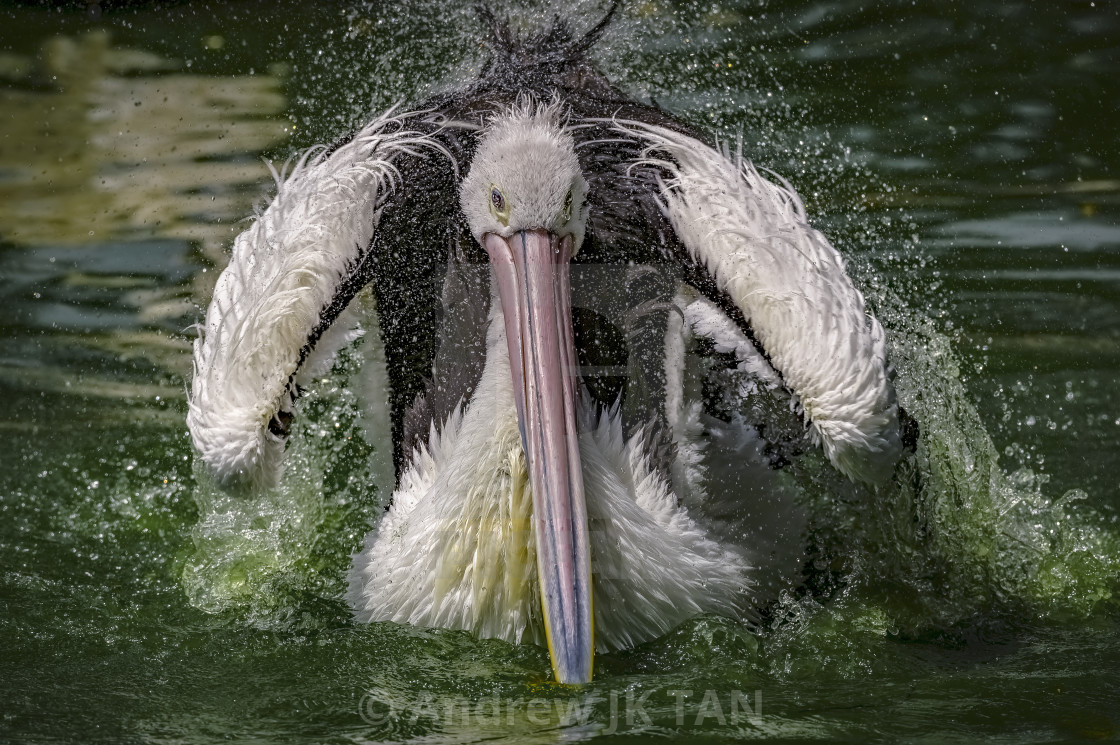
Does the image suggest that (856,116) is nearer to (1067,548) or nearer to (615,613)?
(1067,548)

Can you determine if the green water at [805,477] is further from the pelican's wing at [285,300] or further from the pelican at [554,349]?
the pelican's wing at [285,300]

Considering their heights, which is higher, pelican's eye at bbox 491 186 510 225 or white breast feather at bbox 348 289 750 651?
pelican's eye at bbox 491 186 510 225

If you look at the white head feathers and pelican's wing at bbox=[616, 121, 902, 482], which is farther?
pelican's wing at bbox=[616, 121, 902, 482]

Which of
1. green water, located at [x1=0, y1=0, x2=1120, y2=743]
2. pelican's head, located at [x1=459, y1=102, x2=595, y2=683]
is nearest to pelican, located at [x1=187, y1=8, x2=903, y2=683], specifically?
pelican's head, located at [x1=459, y1=102, x2=595, y2=683]

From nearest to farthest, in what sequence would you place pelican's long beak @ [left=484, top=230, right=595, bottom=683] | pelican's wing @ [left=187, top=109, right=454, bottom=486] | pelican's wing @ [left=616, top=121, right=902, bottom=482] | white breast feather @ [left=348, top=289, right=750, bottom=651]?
pelican's long beak @ [left=484, top=230, right=595, bottom=683], white breast feather @ [left=348, top=289, right=750, bottom=651], pelican's wing @ [left=616, top=121, right=902, bottom=482], pelican's wing @ [left=187, top=109, right=454, bottom=486]

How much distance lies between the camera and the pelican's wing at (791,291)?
291 centimetres

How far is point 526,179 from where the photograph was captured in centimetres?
271

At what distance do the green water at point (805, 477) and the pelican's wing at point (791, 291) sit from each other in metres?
0.38

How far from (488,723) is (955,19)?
527 centimetres

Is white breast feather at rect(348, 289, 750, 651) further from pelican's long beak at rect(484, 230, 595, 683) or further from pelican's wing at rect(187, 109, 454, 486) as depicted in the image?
pelican's wing at rect(187, 109, 454, 486)

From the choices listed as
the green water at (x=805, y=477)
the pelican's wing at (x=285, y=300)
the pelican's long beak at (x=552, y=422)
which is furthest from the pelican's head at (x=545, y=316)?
the pelican's wing at (x=285, y=300)

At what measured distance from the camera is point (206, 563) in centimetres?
366

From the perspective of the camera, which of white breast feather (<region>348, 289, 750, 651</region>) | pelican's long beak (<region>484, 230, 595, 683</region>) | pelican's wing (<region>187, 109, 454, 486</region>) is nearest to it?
pelican's long beak (<region>484, 230, 595, 683</region>)

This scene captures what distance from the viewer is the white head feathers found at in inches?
107
